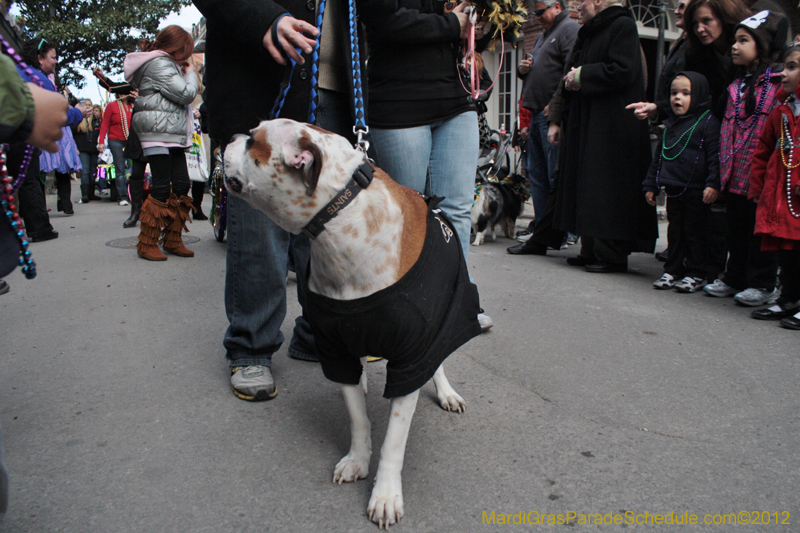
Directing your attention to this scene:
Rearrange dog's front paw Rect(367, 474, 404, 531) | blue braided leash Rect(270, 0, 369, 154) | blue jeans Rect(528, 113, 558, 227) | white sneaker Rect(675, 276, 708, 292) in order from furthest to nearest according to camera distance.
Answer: blue jeans Rect(528, 113, 558, 227)
white sneaker Rect(675, 276, 708, 292)
blue braided leash Rect(270, 0, 369, 154)
dog's front paw Rect(367, 474, 404, 531)

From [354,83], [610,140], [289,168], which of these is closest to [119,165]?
[610,140]

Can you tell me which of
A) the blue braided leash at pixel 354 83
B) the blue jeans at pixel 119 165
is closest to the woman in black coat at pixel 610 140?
the blue braided leash at pixel 354 83

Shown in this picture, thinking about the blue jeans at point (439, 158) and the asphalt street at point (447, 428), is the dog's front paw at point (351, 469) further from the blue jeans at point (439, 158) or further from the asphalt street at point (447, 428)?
the blue jeans at point (439, 158)

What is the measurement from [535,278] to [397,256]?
3.28 m

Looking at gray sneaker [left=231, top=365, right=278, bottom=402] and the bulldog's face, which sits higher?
the bulldog's face

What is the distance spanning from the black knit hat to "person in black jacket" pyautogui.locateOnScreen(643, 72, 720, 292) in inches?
19.8

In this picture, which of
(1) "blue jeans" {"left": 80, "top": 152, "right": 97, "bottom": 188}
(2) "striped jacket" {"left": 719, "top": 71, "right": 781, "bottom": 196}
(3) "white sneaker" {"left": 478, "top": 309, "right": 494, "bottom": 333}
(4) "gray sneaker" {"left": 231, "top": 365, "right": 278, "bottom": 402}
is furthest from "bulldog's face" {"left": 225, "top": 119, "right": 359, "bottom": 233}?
(1) "blue jeans" {"left": 80, "top": 152, "right": 97, "bottom": 188}

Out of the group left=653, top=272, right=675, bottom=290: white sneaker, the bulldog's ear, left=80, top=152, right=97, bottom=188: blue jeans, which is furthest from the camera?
left=80, top=152, right=97, bottom=188: blue jeans

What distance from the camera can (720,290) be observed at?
4.11m

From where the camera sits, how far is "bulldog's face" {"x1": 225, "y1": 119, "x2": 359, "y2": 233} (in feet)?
5.11

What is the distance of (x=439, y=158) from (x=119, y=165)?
9746 mm

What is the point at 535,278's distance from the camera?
4738 mm

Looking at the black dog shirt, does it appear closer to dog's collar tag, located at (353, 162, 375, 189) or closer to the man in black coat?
dog's collar tag, located at (353, 162, 375, 189)

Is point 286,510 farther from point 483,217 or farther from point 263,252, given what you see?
point 483,217
